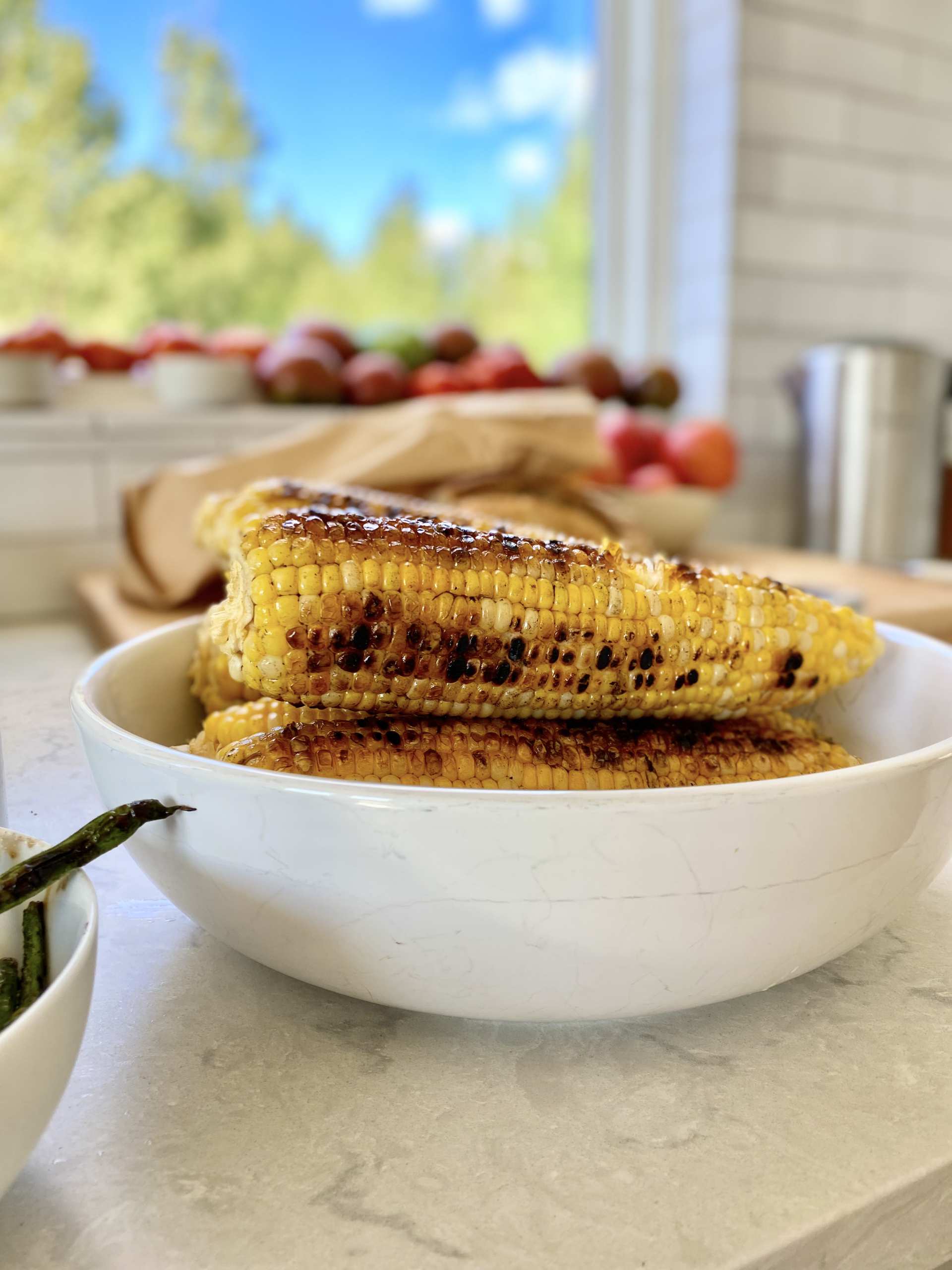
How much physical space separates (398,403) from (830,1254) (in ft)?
3.86

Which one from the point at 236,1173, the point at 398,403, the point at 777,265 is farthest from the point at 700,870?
the point at 777,265

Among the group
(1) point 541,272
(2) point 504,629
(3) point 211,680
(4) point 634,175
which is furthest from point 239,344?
(2) point 504,629

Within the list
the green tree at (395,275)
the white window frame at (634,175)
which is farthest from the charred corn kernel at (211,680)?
the white window frame at (634,175)

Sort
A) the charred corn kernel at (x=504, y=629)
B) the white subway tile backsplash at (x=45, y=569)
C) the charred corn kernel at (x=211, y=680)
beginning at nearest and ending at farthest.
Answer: the charred corn kernel at (x=504, y=629)
the charred corn kernel at (x=211, y=680)
the white subway tile backsplash at (x=45, y=569)

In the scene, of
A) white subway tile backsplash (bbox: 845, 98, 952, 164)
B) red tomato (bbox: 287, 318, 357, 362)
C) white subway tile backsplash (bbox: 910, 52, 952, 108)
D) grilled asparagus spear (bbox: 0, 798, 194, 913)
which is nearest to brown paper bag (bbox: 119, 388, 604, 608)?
red tomato (bbox: 287, 318, 357, 362)

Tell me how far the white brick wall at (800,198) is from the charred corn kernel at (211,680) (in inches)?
59.1

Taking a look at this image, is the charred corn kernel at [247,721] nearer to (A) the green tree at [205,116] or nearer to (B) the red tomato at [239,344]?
(B) the red tomato at [239,344]

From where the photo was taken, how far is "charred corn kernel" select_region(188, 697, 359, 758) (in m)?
0.36

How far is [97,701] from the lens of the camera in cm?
36

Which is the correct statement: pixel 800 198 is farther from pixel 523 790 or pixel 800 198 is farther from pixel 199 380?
pixel 523 790

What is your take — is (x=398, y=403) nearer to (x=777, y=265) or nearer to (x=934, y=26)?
(x=777, y=265)

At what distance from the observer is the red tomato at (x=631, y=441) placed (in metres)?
1.29

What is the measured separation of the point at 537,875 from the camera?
26cm

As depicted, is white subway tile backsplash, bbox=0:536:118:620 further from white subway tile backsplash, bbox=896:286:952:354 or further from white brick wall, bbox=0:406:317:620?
white subway tile backsplash, bbox=896:286:952:354
